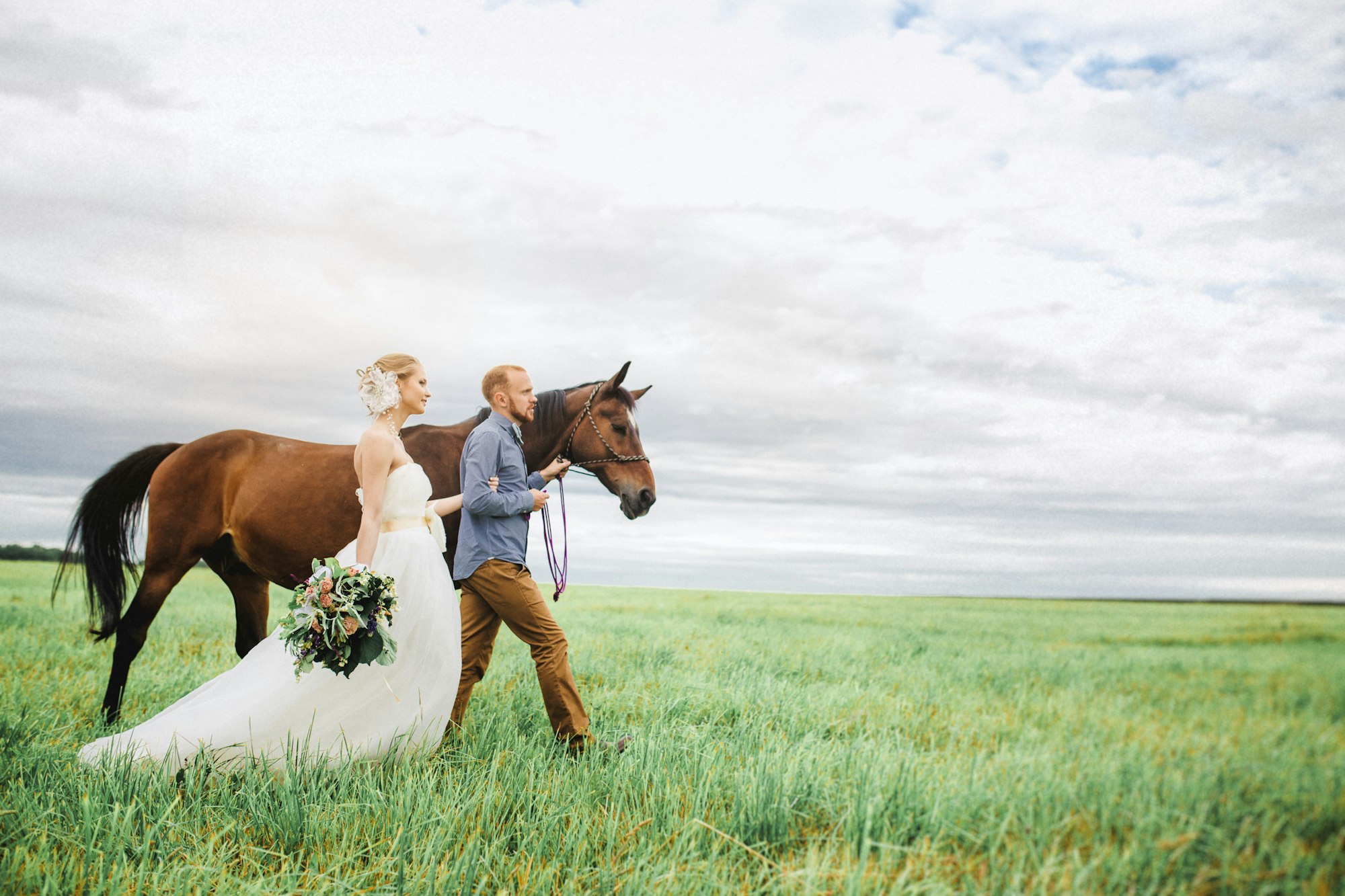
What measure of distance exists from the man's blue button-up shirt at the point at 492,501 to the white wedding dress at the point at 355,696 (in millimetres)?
337

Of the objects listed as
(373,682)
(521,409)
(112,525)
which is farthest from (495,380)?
(112,525)

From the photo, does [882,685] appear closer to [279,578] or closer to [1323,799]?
[1323,799]

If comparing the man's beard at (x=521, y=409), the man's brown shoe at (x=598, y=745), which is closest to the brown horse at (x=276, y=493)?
the man's beard at (x=521, y=409)

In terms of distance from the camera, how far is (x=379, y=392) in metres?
4.83

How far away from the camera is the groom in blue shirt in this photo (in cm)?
481

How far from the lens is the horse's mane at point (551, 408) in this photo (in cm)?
641

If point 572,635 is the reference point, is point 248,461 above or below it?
above

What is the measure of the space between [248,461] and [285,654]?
113 inches

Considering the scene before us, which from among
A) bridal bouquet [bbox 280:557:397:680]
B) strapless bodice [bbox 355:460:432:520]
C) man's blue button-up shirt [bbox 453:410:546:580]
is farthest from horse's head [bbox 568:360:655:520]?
bridal bouquet [bbox 280:557:397:680]

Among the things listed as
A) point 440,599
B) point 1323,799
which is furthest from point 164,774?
point 1323,799

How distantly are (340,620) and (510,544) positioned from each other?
1144mm

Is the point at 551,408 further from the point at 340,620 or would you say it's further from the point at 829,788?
the point at 829,788

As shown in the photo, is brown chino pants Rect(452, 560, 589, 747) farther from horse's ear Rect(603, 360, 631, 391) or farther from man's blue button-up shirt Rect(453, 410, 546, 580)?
horse's ear Rect(603, 360, 631, 391)

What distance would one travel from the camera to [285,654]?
194 inches
